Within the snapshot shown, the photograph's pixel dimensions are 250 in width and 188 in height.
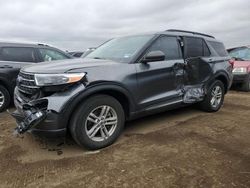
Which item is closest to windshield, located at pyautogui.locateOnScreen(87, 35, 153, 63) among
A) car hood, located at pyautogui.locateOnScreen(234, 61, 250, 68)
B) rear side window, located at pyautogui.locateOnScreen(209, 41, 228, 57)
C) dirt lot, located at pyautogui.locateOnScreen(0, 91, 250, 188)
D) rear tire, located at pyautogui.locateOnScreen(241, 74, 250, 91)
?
dirt lot, located at pyautogui.locateOnScreen(0, 91, 250, 188)

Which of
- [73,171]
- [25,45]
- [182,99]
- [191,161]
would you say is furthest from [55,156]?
[25,45]

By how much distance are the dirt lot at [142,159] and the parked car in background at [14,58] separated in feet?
5.16

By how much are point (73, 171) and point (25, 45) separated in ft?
15.9

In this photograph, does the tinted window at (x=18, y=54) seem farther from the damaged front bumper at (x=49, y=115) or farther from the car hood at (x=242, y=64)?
the car hood at (x=242, y=64)

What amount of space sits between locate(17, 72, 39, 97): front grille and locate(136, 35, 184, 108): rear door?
5.16ft

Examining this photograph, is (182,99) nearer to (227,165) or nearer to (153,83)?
(153,83)

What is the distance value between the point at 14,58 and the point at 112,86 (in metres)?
3.93

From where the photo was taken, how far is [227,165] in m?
3.67

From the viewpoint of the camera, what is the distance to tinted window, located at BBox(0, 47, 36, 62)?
278 inches

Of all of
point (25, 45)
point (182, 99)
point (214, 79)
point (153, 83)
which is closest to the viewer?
point (153, 83)

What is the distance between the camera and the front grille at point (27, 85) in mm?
4027

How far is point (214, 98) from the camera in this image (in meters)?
6.45

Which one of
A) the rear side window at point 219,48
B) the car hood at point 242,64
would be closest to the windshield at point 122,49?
the rear side window at point 219,48

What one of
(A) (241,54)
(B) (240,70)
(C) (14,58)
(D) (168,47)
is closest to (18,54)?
(C) (14,58)
